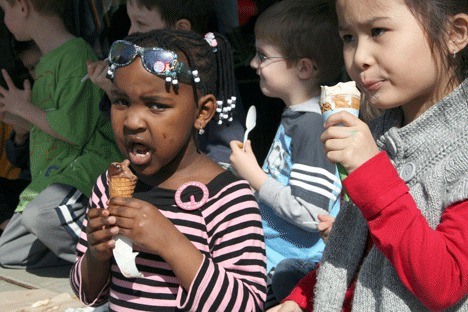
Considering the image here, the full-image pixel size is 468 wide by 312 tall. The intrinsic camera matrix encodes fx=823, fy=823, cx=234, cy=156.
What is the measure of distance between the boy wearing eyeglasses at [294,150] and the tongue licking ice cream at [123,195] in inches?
51.3

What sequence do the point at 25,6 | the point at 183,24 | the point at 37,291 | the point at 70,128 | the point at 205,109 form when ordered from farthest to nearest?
1. the point at 25,6
2. the point at 70,128
3. the point at 37,291
4. the point at 183,24
5. the point at 205,109

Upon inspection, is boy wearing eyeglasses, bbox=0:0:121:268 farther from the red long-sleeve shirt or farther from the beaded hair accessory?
the red long-sleeve shirt

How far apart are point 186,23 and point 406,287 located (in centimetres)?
290

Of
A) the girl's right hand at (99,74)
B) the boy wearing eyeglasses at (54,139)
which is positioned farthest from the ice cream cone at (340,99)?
the boy wearing eyeglasses at (54,139)

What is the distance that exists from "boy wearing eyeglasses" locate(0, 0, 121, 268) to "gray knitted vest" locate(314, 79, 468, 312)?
2998 mm

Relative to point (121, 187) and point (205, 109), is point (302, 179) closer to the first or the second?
point (205, 109)

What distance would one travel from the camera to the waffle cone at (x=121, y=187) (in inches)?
98.8

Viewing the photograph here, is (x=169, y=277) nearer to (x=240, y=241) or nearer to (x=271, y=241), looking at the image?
(x=240, y=241)

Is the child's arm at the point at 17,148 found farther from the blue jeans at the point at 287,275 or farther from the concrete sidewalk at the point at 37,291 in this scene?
the blue jeans at the point at 287,275

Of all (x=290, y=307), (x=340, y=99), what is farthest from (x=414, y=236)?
(x=290, y=307)

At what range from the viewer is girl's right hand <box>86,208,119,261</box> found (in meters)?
2.44

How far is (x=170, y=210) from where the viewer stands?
269cm

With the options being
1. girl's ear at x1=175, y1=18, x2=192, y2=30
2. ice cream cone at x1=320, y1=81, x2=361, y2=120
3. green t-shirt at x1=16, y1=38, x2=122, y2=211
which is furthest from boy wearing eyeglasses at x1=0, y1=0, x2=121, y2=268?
ice cream cone at x1=320, y1=81, x2=361, y2=120

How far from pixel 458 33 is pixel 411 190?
0.45m
